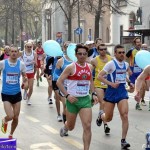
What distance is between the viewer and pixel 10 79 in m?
8.09

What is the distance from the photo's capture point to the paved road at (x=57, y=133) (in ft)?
26.2

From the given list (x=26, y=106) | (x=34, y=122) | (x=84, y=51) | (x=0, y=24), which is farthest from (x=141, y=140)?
(x=0, y=24)

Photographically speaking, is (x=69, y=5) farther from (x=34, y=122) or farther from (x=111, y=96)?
(x=111, y=96)

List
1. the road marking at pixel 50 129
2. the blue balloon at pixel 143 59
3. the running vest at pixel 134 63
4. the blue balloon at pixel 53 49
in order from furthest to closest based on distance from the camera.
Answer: the running vest at pixel 134 63 → the blue balloon at pixel 53 49 → the road marking at pixel 50 129 → the blue balloon at pixel 143 59

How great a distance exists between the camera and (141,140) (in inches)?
331

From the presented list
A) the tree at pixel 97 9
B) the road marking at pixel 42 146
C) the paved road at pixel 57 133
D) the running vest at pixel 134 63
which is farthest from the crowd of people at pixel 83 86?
the tree at pixel 97 9

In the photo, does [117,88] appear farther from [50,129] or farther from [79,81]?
[50,129]

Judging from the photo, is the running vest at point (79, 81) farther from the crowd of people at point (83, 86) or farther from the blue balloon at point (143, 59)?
the blue balloon at point (143, 59)

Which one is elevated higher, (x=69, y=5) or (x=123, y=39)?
(x=69, y=5)

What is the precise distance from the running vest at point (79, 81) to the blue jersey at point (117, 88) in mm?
957

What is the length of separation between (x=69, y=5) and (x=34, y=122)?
2657cm

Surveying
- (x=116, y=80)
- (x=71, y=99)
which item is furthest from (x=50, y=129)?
(x=71, y=99)

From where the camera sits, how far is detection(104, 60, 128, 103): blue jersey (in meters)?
7.95

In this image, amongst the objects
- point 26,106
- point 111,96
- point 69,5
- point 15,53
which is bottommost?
point 26,106
